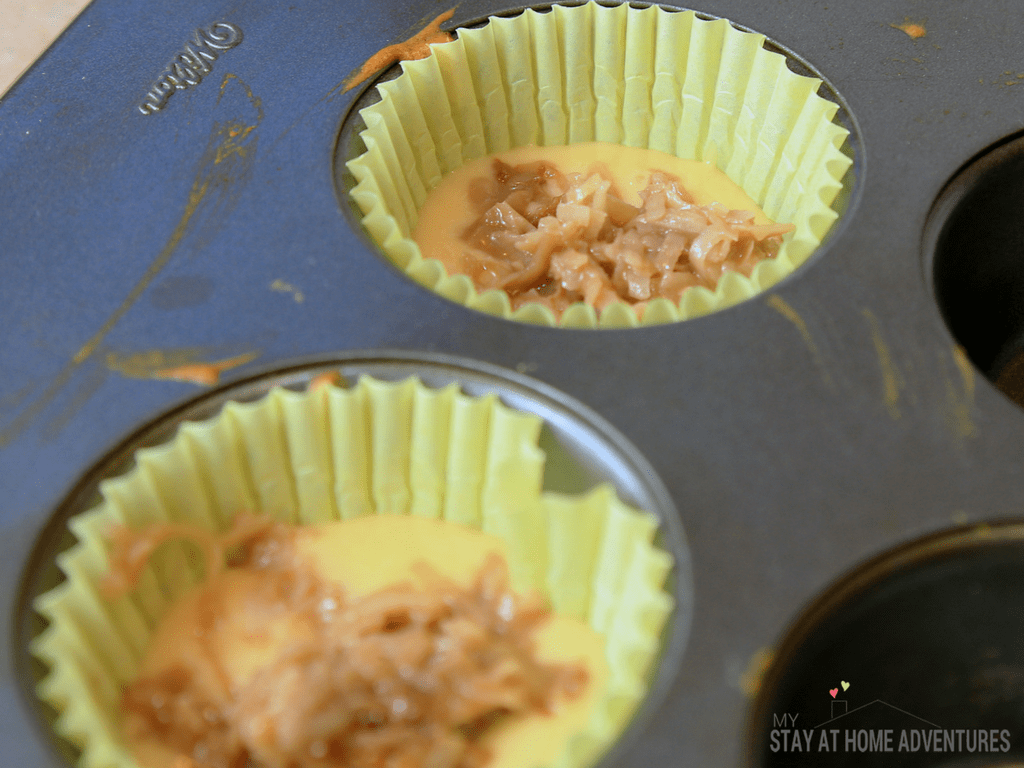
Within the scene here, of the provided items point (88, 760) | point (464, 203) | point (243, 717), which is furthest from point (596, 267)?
point (88, 760)

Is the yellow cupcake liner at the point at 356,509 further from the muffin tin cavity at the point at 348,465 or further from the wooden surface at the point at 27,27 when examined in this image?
the wooden surface at the point at 27,27

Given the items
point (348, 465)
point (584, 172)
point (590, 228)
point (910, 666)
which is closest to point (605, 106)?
point (584, 172)

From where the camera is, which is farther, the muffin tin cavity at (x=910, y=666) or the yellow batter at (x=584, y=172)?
the yellow batter at (x=584, y=172)

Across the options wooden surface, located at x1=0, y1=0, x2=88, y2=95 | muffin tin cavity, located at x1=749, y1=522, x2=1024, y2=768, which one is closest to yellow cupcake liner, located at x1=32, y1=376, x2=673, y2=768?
muffin tin cavity, located at x1=749, y1=522, x2=1024, y2=768

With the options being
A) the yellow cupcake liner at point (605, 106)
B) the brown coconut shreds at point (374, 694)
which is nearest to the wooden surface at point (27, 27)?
the yellow cupcake liner at point (605, 106)

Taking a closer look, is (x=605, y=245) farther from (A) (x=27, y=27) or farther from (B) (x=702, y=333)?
Result: (A) (x=27, y=27)

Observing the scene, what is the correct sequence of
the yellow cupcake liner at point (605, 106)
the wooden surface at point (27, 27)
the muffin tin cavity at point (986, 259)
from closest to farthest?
the muffin tin cavity at point (986, 259)
the yellow cupcake liner at point (605, 106)
the wooden surface at point (27, 27)

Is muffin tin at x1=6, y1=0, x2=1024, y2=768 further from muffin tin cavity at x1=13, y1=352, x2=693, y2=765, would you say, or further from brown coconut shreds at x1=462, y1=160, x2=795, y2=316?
brown coconut shreds at x1=462, y1=160, x2=795, y2=316
